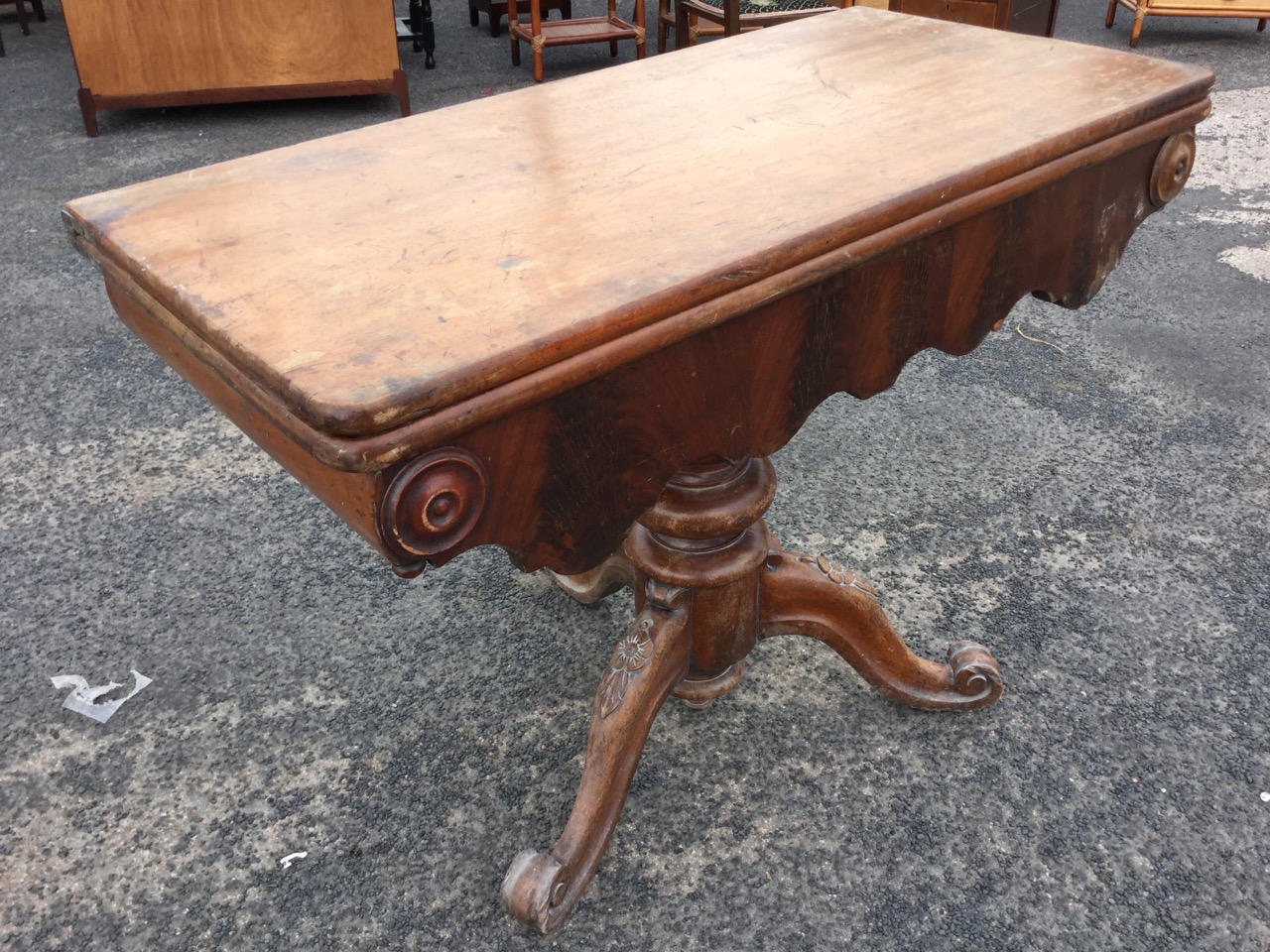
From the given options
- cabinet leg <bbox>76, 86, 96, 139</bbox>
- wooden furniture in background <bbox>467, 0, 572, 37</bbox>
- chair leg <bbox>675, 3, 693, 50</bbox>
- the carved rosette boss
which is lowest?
cabinet leg <bbox>76, 86, 96, 139</bbox>

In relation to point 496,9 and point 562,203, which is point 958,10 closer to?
point 496,9

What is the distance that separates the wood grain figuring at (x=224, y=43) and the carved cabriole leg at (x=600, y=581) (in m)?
2.84

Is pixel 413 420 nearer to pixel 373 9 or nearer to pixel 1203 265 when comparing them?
pixel 1203 265

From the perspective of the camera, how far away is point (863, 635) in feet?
4.77

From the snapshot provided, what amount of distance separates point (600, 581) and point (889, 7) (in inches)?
125

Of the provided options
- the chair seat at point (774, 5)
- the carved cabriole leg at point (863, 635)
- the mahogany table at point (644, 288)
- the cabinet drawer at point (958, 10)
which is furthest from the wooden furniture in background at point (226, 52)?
the carved cabriole leg at point (863, 635)

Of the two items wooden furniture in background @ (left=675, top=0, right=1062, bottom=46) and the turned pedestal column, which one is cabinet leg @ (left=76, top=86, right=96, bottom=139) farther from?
the turned pedestal column

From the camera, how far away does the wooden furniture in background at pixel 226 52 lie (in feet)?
11.9

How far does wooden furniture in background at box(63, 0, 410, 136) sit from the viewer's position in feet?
11.9

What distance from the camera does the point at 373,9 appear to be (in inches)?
149

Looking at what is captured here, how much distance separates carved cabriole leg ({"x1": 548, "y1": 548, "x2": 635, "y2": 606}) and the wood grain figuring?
2.84 m

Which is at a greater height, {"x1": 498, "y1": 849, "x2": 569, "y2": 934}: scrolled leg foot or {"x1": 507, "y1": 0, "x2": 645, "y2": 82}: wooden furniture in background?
{"x1": 507, "y1": 0, "x2": 645, "y2": 82}: wooden furniture in background

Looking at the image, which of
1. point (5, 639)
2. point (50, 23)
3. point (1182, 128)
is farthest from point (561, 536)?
point (50, 23)

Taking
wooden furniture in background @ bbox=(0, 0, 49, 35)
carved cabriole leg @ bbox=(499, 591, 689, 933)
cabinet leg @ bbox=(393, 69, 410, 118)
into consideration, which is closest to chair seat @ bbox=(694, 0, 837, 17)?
cabinet leg @ bbox=(393, 69, 410, 118)
